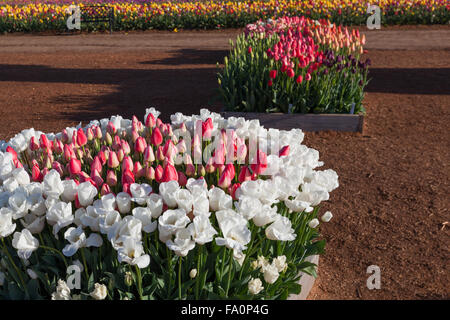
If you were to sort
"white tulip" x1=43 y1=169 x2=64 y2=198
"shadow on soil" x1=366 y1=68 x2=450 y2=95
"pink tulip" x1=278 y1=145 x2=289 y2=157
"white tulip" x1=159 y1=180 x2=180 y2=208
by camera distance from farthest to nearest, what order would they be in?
"shadow on soil" x1=366 y1=68 x2=450 y2=95 → "pink tulip" x1=278 y1=145 x2=289 y2=157 → "white tulip" x1=43 y1=169 x2=64 y2=198 → "white tulip" x1=159 y1=180 x2=180 y2=208

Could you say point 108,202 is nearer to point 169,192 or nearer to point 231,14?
point 169,192

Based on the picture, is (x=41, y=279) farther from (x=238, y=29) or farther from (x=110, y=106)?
(x=238, y=29)

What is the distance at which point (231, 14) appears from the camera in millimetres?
17406

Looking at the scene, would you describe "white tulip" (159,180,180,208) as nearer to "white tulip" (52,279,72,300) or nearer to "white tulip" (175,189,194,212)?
"white tulip" (175,189,194,212)

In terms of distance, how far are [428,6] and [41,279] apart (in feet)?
57.6

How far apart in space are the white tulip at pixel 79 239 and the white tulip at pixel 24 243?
0.17 m

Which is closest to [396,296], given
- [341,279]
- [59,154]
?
[341,279]

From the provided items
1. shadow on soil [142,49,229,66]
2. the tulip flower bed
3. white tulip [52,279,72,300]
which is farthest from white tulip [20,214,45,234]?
shadow on soil [142,49,229,66]

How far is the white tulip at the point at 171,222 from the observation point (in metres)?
2.17

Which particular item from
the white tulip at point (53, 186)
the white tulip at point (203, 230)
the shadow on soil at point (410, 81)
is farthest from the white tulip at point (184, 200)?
the shadow on soil at point (410, 81)

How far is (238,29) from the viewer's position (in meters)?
17.3

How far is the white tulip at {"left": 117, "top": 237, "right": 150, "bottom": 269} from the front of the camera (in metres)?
2.09

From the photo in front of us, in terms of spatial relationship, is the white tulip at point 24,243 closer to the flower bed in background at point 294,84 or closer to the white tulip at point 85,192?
the white tulip at point 85,192
